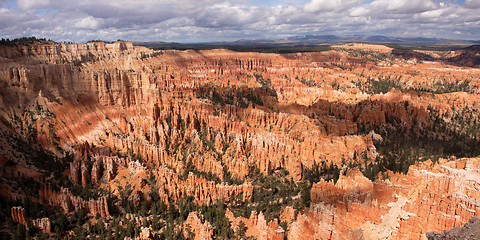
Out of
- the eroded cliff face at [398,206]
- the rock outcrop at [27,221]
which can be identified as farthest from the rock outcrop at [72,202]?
the eroded cliff face at [398,206]

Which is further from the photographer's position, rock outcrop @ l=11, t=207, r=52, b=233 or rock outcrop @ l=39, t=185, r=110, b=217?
rock outcrop @ l=39, t=185, r=110, b=217

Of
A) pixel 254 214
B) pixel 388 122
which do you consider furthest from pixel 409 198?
pixel 388 122

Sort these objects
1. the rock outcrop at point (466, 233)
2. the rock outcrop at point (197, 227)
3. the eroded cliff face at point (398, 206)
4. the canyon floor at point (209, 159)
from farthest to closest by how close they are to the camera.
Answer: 1. the rock outcrop at point (197, 227)
2. the canyon floor at point (209, 159)
3. the eroded cliff face at point (398, 206)
4. the rock outcrop at point (466, 233)

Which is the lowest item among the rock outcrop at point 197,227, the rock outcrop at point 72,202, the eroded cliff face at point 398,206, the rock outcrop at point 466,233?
the rock outcrop at point 197,227

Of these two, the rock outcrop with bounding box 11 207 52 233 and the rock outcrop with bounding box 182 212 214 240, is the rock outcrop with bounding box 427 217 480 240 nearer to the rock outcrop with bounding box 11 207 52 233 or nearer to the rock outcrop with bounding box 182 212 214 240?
the rock outcrop with bounding box 182 212 214 240

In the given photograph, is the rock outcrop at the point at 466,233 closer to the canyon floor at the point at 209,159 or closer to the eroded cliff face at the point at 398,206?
the canyon floor at the point at 209,159

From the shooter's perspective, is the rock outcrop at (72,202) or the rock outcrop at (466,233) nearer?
the rock outcrop at (466,233)

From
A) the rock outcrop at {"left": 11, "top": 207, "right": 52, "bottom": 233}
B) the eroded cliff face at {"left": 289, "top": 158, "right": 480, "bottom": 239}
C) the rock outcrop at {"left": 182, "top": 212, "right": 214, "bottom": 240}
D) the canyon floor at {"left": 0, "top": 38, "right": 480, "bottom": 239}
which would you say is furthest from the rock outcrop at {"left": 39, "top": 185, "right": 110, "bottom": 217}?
the eroded cliff face at {"left": 289, "top": 158, "right": 480, "bottom": 239}

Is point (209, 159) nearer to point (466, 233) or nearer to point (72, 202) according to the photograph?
point (72, 202)
